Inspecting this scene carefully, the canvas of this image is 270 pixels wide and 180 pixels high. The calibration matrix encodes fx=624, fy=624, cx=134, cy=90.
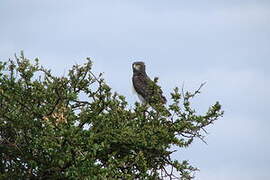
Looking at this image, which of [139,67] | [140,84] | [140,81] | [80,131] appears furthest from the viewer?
[139,67]

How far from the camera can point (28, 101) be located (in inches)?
433

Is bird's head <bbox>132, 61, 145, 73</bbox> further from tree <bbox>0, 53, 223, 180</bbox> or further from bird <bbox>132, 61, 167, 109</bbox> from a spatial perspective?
tree <bbox>0, 53, 223, 180</bbox>

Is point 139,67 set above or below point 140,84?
above

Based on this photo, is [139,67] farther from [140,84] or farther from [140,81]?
[140,84]

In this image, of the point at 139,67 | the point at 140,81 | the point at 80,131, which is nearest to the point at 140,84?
the point at 140,81

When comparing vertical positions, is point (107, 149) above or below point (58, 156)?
above

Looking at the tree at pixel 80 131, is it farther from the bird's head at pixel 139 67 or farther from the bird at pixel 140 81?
the bird's head at pixel 139 67

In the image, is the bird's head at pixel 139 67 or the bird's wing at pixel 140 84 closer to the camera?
the bird's wing at pixel 140 84

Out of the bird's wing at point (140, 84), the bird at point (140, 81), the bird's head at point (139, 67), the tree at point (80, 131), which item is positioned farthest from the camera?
the bird's head at point (139, 67)

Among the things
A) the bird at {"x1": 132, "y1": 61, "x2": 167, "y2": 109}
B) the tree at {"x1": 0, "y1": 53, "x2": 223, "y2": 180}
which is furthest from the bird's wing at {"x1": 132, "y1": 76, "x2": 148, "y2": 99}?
the tree at {"x1": 0, "y1": 53, "x2": 223, "y2": 180}

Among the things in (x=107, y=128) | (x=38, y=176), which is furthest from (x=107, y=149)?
(x=38, y=176)

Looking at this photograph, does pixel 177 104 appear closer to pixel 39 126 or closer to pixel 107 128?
pixel 107 128

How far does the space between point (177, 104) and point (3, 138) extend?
3174 mm

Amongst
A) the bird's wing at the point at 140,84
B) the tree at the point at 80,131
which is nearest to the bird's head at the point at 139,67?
the bird's wing at the point at 140,84
